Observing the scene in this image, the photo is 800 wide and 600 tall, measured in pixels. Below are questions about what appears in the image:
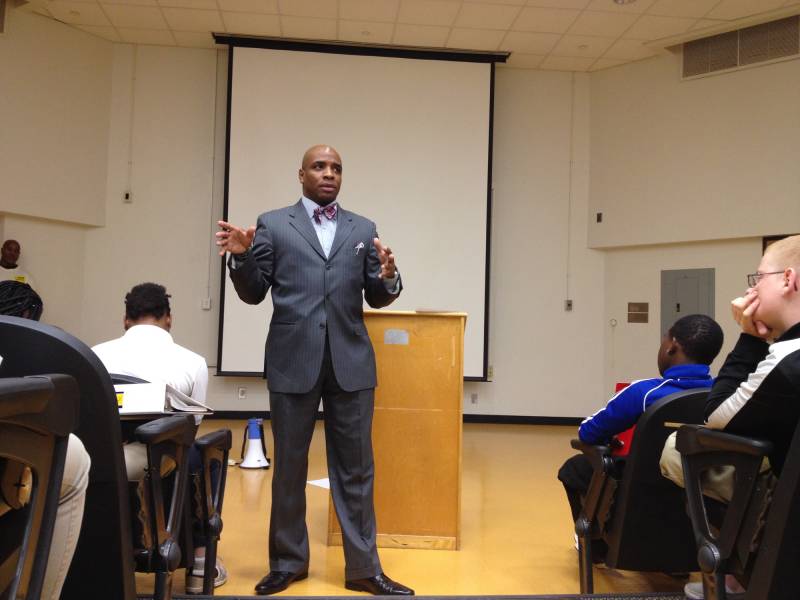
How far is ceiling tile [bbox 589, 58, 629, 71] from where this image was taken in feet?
24.2

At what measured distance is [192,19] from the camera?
6660 mm

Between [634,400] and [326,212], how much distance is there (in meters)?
1.23

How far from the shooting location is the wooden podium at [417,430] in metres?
3.03

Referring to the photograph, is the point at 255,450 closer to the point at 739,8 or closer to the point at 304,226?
the point at 304,226

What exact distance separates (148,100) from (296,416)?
18.8ft

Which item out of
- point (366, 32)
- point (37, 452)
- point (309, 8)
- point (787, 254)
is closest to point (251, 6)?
point (309, 8)

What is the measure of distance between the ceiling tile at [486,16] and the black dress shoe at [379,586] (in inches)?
205

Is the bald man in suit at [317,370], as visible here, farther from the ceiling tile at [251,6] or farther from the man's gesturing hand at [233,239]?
the ceiling tile at [251,6]

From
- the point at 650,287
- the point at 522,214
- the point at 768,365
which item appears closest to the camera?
the point at 768,365

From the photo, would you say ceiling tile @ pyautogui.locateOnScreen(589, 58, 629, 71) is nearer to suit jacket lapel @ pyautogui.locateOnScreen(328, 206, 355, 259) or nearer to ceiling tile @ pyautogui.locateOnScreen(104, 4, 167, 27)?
ceiling tile @ pyautogui.locateOnScreen(104, 4, 167, 27)

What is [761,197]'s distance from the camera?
643 cm

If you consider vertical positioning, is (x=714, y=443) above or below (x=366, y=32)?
below

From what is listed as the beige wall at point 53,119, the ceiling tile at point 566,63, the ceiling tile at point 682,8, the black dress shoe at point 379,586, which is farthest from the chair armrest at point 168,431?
the ceiling tile at point 566,63

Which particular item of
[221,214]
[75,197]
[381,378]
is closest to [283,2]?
[221,214]
